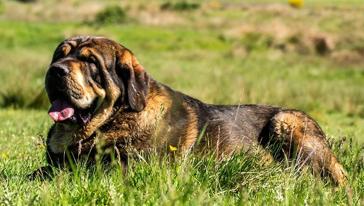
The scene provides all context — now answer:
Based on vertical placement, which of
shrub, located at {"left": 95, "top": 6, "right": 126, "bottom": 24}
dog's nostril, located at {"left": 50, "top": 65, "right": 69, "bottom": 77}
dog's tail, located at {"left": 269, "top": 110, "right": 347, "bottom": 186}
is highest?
dog's nostril, located at {"left": 50, "top": 65, "right": 69, "bottom": 77}

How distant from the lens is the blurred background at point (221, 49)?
19.8 m

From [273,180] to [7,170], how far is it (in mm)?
2388

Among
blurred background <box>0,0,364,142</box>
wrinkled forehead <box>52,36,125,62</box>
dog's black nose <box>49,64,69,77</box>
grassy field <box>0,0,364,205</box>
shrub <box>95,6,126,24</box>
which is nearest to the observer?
grassy field <box>0,0,364,205</box>

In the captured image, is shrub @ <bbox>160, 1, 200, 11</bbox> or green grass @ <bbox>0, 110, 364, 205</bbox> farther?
shrub @ <bbox>160, 1, 200, 11</bbox>

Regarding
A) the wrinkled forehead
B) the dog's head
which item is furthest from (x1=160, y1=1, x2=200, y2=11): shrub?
the dog's head

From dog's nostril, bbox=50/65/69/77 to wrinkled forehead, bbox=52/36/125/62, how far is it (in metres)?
0.27

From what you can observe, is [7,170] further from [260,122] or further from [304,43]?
[304,43]

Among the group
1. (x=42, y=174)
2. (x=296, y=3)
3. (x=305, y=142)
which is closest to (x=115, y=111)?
(x=42, y=174)

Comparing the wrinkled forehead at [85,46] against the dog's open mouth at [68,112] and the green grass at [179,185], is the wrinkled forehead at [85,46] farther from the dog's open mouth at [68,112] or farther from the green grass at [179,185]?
the green grass at [179,185]

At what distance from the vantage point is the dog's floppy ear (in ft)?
22.4

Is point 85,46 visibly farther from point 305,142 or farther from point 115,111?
point 305,142

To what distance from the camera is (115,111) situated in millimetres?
6898

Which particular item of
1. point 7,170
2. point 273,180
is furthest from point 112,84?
point 273,180

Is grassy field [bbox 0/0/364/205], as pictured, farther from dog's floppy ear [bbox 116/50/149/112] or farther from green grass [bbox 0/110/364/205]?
dog's floppy ear [bbox 116/50/149/112]
